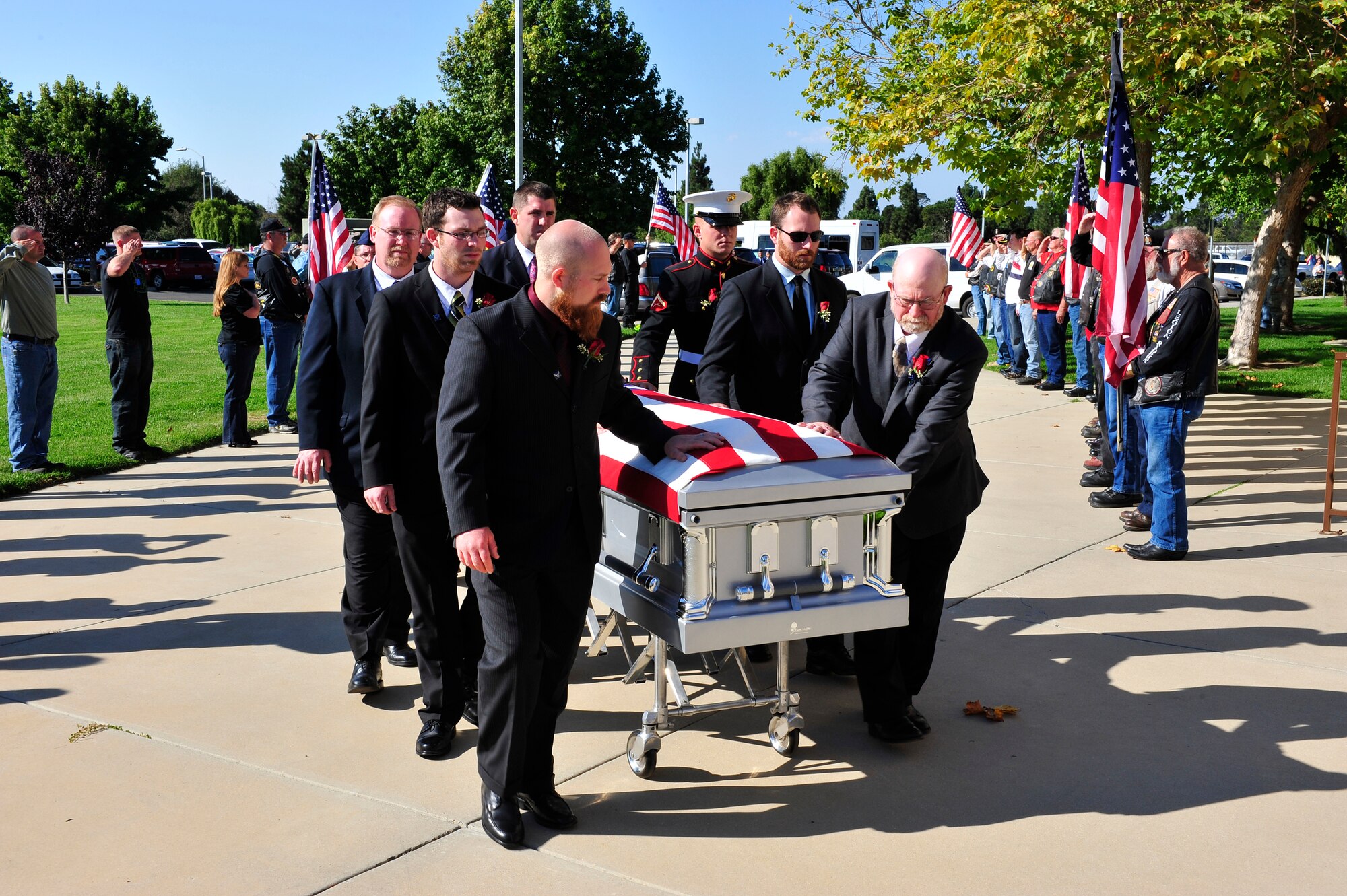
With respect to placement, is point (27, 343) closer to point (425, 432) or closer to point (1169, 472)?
point (425, 432)

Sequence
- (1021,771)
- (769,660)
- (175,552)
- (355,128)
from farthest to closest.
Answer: (355,128) → (175,552) → (769,660) → (1021,771)

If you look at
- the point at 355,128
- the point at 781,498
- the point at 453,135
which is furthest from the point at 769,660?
the point at 355,128

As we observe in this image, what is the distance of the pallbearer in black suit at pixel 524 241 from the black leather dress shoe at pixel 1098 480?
218 inches

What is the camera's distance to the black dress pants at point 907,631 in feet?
14.6

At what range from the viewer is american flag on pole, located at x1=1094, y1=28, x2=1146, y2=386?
7.64 meters

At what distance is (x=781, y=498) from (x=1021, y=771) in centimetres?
143

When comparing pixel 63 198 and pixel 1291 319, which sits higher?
pixel 63 198

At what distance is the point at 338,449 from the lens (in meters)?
4.88

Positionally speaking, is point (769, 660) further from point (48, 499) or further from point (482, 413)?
point (48, 499)

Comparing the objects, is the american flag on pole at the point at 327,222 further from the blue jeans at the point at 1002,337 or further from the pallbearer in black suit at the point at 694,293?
the blue jeans at the point at 1002,337

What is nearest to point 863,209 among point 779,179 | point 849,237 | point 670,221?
point 779,179

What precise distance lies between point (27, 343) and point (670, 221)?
12363mm

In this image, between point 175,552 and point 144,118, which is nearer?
point 175,552

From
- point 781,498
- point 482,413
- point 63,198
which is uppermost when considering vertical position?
point 63,198
